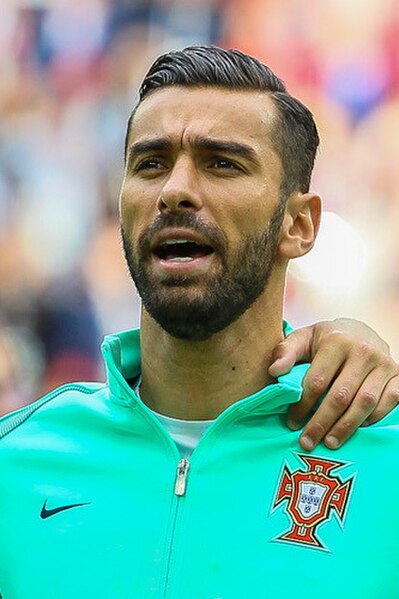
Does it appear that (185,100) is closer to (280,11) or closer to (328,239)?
(328,239)

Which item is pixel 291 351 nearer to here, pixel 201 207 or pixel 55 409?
pixel 201 207

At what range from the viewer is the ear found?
226 centimetres

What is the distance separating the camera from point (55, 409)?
7.45 feet

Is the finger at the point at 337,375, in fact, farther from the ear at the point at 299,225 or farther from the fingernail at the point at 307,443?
the ear at the point at 299,225

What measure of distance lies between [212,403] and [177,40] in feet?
17.4

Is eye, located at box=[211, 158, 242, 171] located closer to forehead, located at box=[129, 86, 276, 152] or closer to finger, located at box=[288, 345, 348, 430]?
forehead, located at box=[129, 86, 276, 152]

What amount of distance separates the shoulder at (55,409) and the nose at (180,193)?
0.47 metres

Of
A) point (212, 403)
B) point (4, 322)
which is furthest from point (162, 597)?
point (4, 322)

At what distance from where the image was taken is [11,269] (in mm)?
6703

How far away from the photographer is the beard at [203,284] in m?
2.07

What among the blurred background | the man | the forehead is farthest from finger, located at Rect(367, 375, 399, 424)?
the blurred background

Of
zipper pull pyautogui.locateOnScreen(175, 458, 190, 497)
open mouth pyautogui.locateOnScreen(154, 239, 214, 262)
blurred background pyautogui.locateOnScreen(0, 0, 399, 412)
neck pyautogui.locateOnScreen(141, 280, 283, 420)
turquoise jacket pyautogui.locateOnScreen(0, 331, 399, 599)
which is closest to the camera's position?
turquoise jacket pyautogui.locateOnScreen(0, 331, 399, 599)

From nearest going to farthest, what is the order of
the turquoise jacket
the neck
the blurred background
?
1. the turquoise jacket
2. the neck
3. the blurred background

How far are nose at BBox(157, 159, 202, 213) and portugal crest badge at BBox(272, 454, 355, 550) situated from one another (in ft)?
1.82
